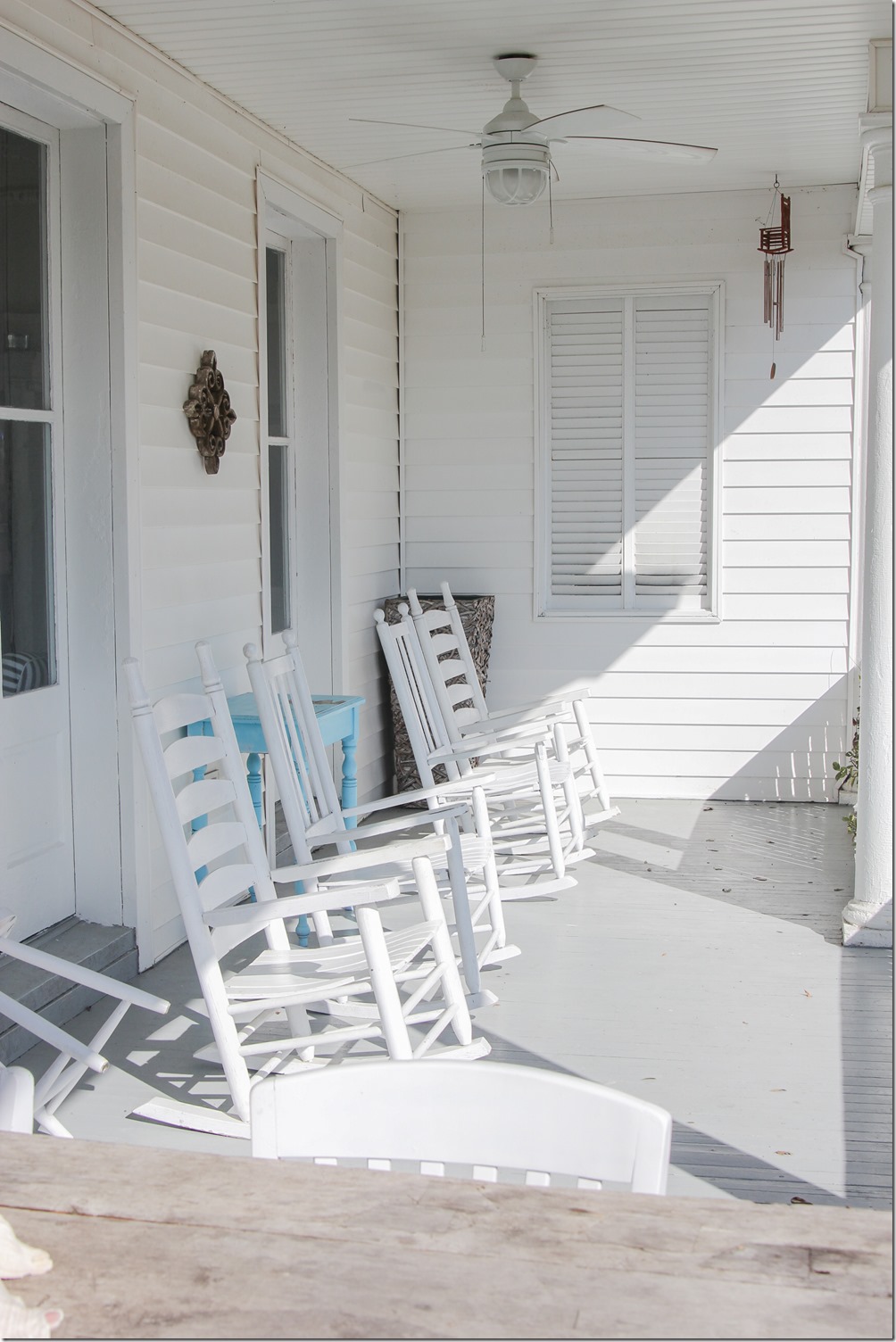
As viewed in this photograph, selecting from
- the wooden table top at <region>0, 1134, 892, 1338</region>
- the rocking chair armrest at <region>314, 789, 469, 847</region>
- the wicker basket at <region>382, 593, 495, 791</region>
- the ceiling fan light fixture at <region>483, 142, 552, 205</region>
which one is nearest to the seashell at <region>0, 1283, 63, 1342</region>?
the wooden table top at <region>0, 1134, 892, 1338</region>

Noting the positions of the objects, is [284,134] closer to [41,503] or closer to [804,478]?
[41,503]

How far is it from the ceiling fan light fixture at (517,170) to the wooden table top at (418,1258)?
3.76 meters

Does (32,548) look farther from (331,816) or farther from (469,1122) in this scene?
(469,1122)

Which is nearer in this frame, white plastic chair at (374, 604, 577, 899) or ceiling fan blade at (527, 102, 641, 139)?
ceiling fan blade at (527, 102, 641, 139)

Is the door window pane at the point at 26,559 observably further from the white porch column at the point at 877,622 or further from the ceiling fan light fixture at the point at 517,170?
the white porch column at the point at 877,622

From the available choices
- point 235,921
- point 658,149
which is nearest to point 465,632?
point 658,149

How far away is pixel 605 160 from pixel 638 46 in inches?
61.2

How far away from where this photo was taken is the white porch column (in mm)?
4203

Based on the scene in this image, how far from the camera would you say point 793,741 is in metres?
6.59

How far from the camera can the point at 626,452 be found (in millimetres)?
6695

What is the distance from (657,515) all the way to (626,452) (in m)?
0.35

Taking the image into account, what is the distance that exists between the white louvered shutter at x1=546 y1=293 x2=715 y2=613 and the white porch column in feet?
7.28

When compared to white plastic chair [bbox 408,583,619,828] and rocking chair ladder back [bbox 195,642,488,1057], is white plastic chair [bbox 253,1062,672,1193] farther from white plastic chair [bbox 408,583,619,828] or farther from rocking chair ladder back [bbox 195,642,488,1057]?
white plastic chair [bbox 408,583,619,828]

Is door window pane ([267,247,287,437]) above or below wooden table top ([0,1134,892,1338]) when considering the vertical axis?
above
